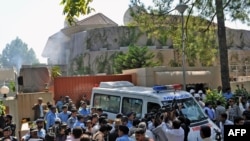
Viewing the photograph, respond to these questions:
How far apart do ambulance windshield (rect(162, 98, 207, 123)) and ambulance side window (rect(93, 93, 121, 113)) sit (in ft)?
8.74

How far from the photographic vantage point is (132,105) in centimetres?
1095

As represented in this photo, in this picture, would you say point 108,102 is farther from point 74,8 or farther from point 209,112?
point 74,8

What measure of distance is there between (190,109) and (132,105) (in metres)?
1.94

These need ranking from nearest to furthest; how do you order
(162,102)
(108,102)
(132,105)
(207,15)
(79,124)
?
(79,124) → (162,102) → (132,105) → (108,102) → (207,15)

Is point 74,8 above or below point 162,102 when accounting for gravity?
above

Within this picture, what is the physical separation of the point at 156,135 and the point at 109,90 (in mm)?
5114

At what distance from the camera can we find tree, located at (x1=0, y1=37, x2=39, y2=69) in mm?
145250

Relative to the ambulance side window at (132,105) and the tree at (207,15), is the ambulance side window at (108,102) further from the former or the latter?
the tree at (207,15)

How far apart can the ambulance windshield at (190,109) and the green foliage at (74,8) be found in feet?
11.1

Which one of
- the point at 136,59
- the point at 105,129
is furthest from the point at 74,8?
the point at 136,59

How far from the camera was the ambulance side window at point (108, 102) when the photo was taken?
12.0 meters

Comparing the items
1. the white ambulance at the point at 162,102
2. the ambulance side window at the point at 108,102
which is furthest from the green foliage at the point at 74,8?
the ambulance side window at the point at 108,102

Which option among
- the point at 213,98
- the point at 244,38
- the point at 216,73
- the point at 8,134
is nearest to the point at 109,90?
the point at 213,98

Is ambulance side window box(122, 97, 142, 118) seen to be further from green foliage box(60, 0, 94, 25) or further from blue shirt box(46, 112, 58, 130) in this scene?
green foliage box(60, 0, 94, 25)
